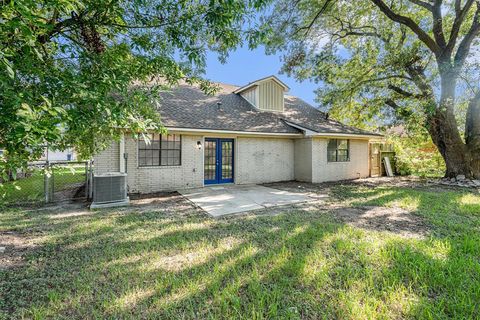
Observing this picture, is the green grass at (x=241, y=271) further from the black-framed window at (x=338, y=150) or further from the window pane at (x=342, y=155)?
the window pane at (x=342, y=155)

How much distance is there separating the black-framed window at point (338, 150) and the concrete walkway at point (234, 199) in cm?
460

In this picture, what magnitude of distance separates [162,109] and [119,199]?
4.45 meters

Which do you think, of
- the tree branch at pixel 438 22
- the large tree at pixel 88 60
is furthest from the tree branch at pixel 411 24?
the large tree at pixel 88 60

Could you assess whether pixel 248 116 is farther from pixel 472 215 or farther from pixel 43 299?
pixel 43 299

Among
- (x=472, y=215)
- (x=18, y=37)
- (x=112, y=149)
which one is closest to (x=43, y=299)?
(x=18, y=37)

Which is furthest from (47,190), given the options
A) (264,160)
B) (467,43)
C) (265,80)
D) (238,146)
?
(467,43)

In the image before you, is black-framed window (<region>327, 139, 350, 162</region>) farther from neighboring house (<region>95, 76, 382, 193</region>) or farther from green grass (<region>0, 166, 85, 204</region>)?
green grass (<region>0, 166, 85, 204</region>)

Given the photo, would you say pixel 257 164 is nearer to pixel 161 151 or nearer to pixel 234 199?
pixel 234 199

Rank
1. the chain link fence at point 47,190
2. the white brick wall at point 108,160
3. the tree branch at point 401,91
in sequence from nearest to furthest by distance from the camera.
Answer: the chain link fence at point 47,190 → the white brick wall at point 108,160 → the tree branch at point 401,91

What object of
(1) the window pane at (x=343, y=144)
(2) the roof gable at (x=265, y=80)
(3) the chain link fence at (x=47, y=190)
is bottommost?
(3) the chain link fence at (x=47, y=190)

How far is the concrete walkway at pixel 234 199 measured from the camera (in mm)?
6551

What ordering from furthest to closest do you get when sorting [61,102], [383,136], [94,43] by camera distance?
[383,136] → [94,43] → [61,102]

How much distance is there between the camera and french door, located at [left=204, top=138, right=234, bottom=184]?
1034 cm

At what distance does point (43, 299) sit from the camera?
8.46 feet
